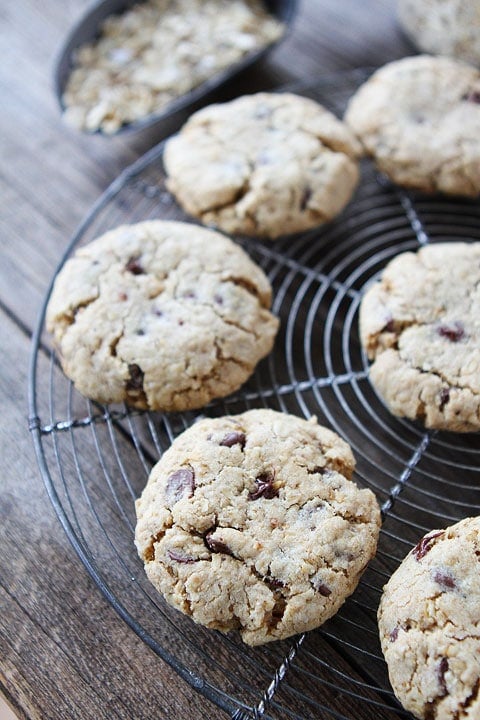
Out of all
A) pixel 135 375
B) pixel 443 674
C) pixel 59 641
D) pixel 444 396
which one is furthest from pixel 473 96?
pixel 59 641

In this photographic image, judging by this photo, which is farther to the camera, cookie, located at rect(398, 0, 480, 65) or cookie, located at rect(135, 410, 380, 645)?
cookie, located at rect(398, 0, 480, 65)

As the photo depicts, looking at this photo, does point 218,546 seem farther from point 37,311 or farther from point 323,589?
point 37,311

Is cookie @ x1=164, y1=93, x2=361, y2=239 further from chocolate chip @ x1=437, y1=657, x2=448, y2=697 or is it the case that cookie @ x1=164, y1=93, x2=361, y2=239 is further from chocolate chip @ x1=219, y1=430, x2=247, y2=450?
chocolate chip @ x1=437, y1=657, x2=448, y2=697

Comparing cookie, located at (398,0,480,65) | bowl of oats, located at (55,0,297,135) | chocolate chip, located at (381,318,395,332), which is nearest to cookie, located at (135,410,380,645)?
chocolate chip, located at (381,318,395,332)

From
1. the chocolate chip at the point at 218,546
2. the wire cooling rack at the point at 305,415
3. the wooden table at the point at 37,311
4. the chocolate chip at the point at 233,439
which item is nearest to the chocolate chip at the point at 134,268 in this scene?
the wire cooling rack at the point at 305,415

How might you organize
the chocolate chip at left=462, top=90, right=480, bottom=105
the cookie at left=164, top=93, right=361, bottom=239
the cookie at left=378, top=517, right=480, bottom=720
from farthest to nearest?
the chocolate chip at left=462, top=90, right=480, bottom=105 < the cookie at left=164, top=93, right=361, bottom=239 < the cookie at left=378, top=517, right=480, bottom=720

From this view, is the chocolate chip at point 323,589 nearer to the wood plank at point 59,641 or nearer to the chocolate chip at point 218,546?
the chocolate chip at point 218,546
